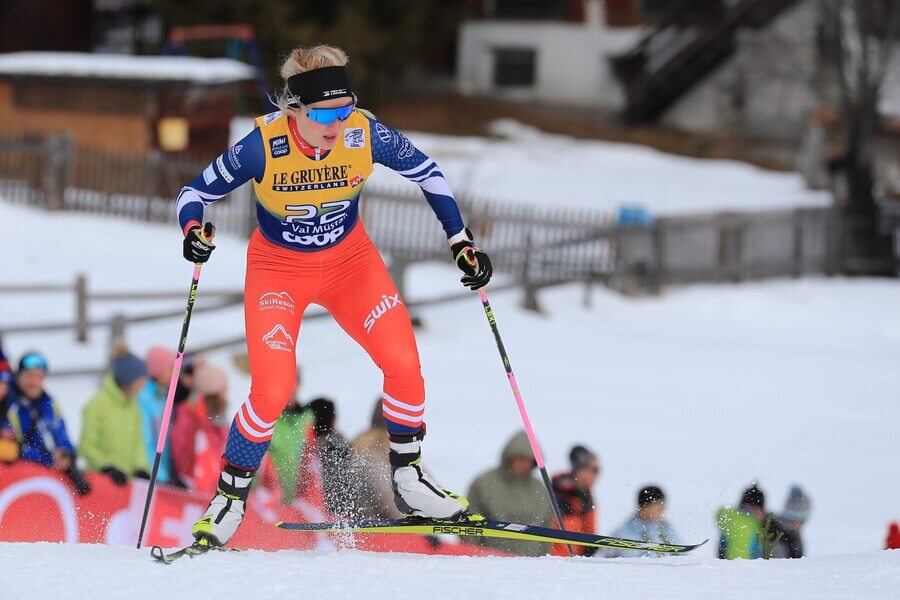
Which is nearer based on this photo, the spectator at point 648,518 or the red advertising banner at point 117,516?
the spectator at point 648,518

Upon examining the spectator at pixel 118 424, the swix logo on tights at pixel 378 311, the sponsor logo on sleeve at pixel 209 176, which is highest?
the sponsor logo on sleeve at pixel 209 176

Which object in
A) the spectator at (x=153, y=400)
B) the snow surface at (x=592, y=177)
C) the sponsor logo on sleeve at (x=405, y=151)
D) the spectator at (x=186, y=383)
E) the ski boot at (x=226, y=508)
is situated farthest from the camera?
the snow surface at (x=592, y=177)

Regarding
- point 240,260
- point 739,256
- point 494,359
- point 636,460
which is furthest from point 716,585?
point 739,256

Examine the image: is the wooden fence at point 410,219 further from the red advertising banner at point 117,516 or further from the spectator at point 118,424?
the red advertising banner at point 117,516

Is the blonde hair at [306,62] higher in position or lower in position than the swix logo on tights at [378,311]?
higher

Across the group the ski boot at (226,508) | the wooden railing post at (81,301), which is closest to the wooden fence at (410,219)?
the wooden railing post at (81,301)

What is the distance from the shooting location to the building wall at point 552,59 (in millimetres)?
31031

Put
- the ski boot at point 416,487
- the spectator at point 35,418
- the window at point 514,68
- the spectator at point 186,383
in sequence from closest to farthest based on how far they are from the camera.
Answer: the ski boot at point 416,487, the spectator at point 35,418, the spectator at point 186,383, the window at point 514,68

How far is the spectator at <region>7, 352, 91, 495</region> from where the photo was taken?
23.4 feet

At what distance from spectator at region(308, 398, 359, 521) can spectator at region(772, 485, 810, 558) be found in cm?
206

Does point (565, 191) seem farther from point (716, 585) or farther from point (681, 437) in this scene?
point (716, 585)

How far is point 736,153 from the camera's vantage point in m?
28.6

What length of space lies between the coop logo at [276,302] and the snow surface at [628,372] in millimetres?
2560

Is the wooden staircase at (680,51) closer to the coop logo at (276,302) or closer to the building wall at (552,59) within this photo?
the building wall at (552,59)
